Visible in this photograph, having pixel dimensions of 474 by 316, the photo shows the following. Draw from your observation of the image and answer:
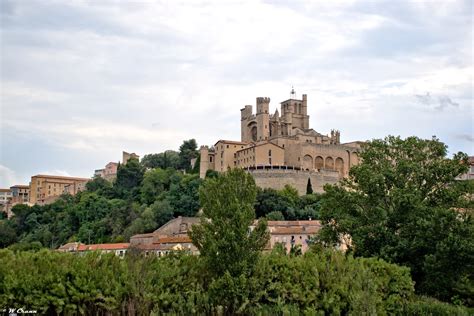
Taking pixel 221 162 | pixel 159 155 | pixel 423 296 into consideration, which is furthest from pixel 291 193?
pixel 423 296

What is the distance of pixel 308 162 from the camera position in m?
90.5

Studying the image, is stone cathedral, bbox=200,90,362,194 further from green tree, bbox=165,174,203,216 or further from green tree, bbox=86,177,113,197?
green tree, bbox=86,177,113,197

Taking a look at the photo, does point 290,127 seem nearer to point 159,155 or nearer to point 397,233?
point 159,155

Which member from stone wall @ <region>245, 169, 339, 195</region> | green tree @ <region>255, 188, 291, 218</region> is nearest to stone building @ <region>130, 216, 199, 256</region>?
green tree @ <region>255, 188, 291, 218</region>

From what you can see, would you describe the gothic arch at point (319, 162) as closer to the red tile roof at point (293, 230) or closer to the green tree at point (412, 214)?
the red tile roof at point (293, 230)

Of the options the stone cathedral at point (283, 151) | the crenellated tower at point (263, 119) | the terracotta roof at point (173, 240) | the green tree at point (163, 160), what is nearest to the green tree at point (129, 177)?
the green tree at point (163, 160)

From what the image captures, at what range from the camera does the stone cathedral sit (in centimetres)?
8669

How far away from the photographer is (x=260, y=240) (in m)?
18.8

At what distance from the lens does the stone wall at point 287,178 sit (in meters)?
85.2

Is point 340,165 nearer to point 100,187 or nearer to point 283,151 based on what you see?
point 283,151

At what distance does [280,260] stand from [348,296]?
291cm

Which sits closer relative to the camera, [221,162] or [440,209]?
[440,209]

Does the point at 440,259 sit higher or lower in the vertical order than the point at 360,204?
lower

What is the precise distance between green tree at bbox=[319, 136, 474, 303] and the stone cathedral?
175ft
